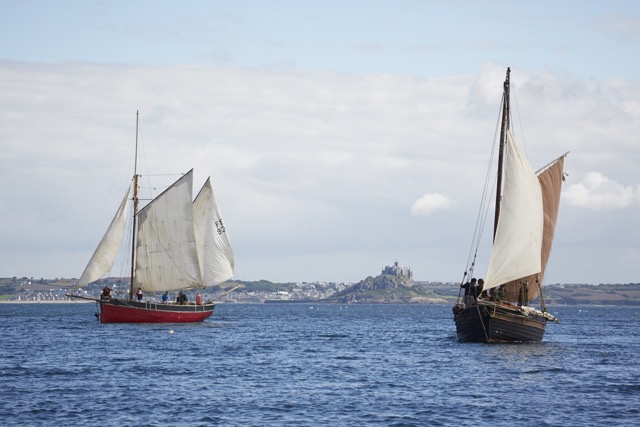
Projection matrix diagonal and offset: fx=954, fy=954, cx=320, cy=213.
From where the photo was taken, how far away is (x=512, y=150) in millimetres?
69938

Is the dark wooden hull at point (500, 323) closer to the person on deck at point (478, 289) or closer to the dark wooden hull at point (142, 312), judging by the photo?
the person on deck at point (478, 289)

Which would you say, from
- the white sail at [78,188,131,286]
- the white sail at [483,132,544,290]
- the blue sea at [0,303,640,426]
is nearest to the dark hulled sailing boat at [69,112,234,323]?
the white sail at [78,188,131,286]

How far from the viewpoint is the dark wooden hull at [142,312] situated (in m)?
97.3

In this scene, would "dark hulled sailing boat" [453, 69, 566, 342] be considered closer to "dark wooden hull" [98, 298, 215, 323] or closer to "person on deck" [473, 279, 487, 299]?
"person on deck" [473, 279, 487, 299]

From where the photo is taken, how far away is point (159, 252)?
98.1m

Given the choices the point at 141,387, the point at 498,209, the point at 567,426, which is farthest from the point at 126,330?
the point at 567,426

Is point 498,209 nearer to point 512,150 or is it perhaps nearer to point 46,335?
point 512,150

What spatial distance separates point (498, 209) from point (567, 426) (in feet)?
124

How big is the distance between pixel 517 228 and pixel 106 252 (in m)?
45.0

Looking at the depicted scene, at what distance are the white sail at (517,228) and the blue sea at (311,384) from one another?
543 cm

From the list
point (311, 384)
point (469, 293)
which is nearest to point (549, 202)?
point (469, 293)

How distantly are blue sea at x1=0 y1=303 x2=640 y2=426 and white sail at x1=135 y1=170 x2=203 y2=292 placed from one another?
1979cm

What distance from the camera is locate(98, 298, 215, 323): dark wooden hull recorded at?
97.3 metres

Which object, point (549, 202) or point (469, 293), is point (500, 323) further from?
point (549, 202)
